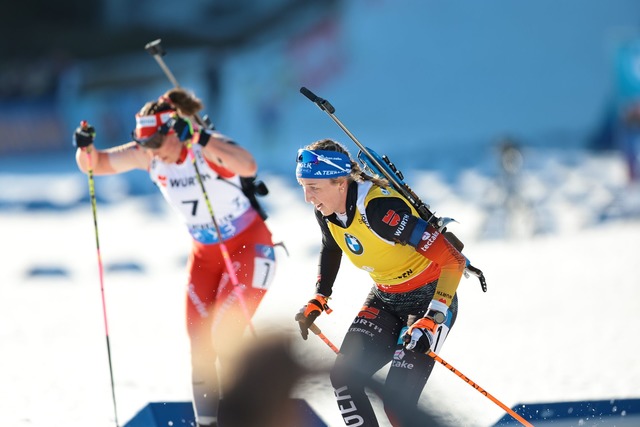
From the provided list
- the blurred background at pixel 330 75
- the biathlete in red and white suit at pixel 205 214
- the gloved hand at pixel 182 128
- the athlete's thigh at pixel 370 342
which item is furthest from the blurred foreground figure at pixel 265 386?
the blurred background at pixel 330 75

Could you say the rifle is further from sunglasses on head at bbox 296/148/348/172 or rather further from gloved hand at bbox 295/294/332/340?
gloved hand at bbox 295/294/332/340

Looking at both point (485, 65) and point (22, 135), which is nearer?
point (22, 135)

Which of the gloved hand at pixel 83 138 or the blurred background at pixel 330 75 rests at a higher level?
the blurred background at pixel 330 75

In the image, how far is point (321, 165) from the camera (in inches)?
184

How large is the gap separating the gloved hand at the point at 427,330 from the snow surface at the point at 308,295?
30.8 inches

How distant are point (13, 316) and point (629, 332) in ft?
19.2

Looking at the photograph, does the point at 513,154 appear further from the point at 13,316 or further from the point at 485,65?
the point at 485,65

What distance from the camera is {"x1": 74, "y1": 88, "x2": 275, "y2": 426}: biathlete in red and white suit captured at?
5445 mm

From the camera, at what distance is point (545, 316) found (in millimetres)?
9547

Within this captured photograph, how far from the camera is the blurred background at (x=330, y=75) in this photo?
20.9 meters

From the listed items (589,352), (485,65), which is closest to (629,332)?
(589,352)

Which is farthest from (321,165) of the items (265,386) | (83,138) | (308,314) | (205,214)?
(83,138)

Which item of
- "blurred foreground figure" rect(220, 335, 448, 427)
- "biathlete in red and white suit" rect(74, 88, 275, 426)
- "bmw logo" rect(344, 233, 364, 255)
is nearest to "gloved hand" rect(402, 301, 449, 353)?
"bmw logo" rect(344, 233, 364, 255)

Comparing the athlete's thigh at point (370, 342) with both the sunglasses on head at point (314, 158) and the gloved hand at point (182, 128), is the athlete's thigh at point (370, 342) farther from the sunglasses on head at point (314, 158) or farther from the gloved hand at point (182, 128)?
the gloved hand at point (182, 128)
